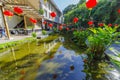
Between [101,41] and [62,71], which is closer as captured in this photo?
[62,71]

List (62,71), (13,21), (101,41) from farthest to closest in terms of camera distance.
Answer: (13,21) → (101,41) → (62,71)

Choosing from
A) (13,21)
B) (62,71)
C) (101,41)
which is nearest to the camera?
(62,71)

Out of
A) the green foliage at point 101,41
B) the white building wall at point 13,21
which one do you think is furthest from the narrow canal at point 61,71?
the white building wall at point 13,21

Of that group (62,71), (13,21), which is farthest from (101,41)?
(13,21)

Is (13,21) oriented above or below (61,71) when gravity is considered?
above

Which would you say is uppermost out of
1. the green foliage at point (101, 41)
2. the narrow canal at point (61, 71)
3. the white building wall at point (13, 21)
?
the white building wall at point (13, 21)

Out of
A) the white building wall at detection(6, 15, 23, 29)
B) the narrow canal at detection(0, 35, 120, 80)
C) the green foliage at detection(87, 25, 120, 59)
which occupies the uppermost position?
the white building wall at detection(6, 15, 23, 29)

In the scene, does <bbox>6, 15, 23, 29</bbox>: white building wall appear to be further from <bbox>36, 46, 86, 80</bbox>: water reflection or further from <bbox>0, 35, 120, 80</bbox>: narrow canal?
<bbox>36, 46, 86, 80</bbox>: water reflection

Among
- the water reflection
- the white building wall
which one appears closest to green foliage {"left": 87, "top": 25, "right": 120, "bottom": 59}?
the water reflection

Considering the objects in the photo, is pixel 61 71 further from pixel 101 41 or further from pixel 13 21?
pixel 13 21

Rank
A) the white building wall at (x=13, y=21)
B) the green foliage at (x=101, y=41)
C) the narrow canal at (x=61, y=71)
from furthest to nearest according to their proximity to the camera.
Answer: the white building wall at (x=13, y=21) < the green foliage at (x=101, y=41) < the narrow canal at (x=61, y=71)

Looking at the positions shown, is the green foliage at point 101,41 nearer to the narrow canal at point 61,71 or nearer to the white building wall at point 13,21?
the narrow canal at point 61,71

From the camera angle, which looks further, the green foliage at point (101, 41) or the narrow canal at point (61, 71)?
the green foliage at point (101, 41)

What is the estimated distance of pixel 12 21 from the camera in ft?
71.9
